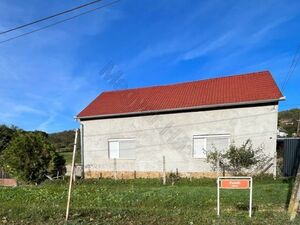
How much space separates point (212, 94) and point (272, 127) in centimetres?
413

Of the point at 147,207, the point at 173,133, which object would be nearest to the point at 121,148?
the point at 173,133

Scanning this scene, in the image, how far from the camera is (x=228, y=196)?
35.8 ft

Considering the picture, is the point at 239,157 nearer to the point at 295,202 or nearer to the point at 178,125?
the point at 178,125

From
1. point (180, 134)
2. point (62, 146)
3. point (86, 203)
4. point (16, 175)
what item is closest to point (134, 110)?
point (180, 134)

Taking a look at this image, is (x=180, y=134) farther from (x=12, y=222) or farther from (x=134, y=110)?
(x=12, y=222)

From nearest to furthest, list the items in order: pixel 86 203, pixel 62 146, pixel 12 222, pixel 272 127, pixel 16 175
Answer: pixel 12 222, pixel 86 203, pixel 272 127, pixel 16 175, pixel 62 146

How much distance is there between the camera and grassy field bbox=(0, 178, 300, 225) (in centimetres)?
776

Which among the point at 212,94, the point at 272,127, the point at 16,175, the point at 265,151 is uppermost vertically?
the point at 212,94

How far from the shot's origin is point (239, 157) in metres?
17.1

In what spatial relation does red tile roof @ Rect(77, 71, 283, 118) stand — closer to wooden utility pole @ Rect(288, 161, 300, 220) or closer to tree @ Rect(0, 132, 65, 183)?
tree @ Rect(0, 132, 65, 183)

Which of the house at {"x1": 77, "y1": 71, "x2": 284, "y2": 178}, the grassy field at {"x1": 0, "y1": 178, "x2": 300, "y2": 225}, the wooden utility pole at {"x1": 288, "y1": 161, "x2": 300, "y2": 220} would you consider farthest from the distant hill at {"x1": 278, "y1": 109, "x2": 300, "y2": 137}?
the wooden utility pole at {"x1": 288, "y1": 161, "x2": 300, "y2": 220}

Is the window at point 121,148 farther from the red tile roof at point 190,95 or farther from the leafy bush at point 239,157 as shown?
the leafy bush at point 239,157

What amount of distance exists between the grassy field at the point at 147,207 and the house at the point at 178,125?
19.3ft

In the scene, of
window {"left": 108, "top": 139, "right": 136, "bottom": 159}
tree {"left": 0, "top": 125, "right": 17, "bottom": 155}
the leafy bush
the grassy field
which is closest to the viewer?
the grassy field
